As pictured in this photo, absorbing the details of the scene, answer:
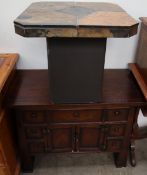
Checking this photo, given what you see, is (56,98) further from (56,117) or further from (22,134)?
(22,134)

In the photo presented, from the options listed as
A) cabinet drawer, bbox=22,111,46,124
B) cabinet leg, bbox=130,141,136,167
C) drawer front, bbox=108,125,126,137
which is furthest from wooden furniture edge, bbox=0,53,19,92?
cabinet leg, bbox=130,141,136,167

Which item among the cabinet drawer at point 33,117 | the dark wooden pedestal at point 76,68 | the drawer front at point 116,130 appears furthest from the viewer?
the drawer front at point 116,130

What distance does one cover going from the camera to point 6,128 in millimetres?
1380

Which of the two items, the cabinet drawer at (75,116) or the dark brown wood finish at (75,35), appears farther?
the cabinet drawer at (75,116)

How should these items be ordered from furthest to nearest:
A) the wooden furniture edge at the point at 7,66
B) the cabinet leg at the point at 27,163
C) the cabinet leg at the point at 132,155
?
the cabinet leg at the point at 132,155, the cabinet leg at the point at 27,163, the wooden furniture edge at the point at 7,66

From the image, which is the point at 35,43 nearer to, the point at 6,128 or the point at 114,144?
the point at 6,128

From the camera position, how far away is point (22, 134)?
1467 millimetres

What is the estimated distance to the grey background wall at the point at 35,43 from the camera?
1441 mm

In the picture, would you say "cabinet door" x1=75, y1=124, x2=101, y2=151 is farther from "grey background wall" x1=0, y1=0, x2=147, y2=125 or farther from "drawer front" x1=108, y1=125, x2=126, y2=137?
"grey background wall" x1=0, y1=0, x2=147, y2=125

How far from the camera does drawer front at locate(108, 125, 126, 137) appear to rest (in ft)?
4.86

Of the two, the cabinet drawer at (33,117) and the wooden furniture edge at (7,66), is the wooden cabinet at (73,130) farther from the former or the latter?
the wooden furniture edge at (7,66)

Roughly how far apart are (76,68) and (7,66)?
1.67ft

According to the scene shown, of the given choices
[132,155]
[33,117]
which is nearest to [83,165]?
[132,155]

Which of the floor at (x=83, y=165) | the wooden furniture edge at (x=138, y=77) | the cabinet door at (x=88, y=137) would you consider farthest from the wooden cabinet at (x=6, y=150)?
the wooden furniture edge at (x=138, y=77)
